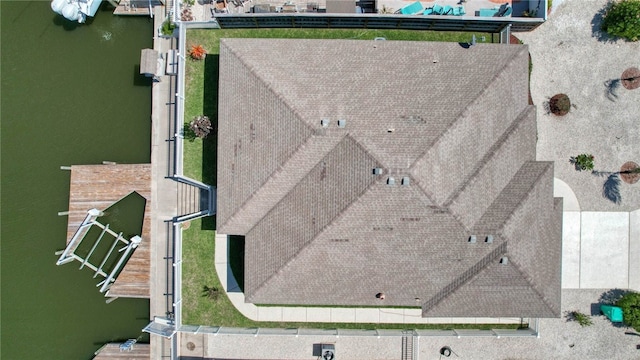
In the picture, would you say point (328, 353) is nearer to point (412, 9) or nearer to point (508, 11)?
point (412, 9)

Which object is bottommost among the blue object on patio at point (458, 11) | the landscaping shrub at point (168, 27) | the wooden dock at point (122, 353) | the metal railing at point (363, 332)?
the wooden dock at point (122, 353)

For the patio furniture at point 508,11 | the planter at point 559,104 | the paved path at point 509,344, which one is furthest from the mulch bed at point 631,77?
the paved path at point 509,344

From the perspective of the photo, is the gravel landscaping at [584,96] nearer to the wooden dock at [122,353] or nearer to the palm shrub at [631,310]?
the palm shrub at [631,310]

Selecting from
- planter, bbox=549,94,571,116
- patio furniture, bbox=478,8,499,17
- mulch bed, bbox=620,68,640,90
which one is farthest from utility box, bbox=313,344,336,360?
mulch bed, bbox=620,68,640,90

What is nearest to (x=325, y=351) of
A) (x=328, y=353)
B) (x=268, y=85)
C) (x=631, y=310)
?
(x=328, y=353)

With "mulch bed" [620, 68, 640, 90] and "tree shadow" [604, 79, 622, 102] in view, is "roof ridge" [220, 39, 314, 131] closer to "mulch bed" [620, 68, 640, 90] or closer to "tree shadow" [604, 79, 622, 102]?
"tree shadow" [604, 79, 622, 102]

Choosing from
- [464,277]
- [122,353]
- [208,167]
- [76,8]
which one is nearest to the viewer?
[464,277]

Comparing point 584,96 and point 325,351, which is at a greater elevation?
point 584,96
